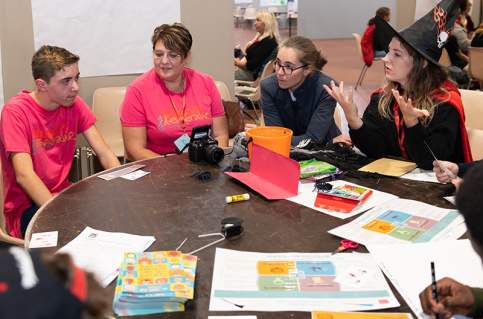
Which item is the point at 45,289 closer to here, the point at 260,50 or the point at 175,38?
the point at 175,38

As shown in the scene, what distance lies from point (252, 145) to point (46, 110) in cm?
115

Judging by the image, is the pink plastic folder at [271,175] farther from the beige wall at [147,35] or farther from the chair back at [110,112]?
the beige wall at [147,35]

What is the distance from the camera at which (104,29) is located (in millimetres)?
3902

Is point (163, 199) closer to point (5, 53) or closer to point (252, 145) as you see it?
point (252, 145)

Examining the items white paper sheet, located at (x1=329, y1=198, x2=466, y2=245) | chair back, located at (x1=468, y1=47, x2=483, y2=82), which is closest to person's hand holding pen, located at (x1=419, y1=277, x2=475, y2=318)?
white paper sheet, located at (x1=329, y1=198, x2=466, y2=245)

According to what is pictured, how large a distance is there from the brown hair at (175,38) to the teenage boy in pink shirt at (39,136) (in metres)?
0.52

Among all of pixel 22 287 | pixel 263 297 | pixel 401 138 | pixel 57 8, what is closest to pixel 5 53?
pixel 57 8

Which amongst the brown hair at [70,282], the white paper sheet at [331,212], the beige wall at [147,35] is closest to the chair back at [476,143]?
the white paper sheet at [331,212]

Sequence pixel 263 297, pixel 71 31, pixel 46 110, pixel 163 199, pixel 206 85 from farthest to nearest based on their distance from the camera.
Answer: pixel 71 31, pixel 206 85, pixel 46 110, pixel 163 199, pixel 263 297

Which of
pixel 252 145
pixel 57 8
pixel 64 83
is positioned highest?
pixel 57 8

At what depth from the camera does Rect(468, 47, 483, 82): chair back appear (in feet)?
21.1

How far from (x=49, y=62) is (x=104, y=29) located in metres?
1.44

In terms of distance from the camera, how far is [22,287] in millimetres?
509

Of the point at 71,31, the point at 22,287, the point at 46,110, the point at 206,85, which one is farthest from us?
the point at 71,31
